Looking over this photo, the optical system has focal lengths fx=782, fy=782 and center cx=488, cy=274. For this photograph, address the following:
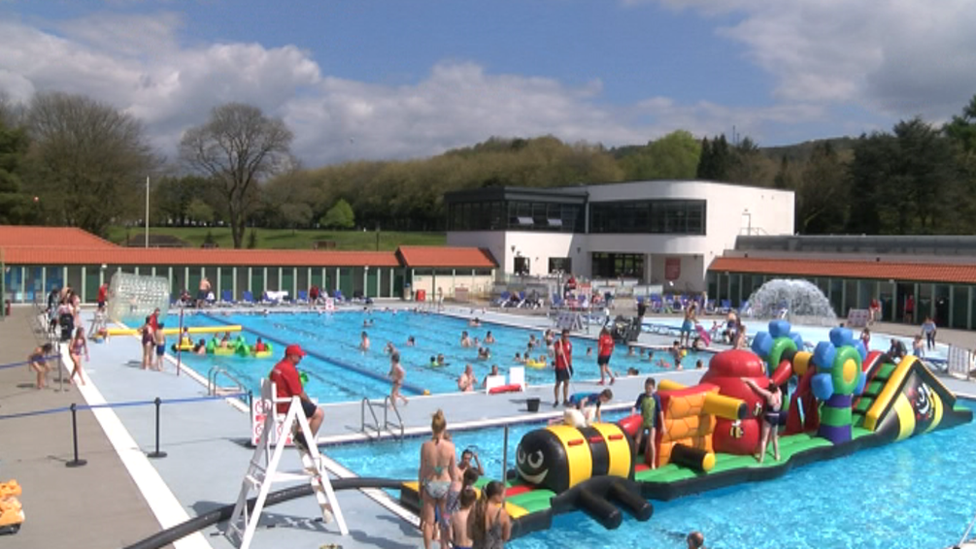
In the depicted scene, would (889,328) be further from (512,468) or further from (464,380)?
(512,468)

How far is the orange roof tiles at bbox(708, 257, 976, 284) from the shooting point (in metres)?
31.8

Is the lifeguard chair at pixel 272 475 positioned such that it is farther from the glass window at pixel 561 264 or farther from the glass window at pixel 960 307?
the glass window at pixel 561 264

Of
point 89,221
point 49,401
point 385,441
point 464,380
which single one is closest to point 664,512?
point 385,441

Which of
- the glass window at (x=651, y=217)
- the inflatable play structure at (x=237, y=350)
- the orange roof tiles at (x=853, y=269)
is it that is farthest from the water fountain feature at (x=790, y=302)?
the inflatable play structure at (x=237, y=350)

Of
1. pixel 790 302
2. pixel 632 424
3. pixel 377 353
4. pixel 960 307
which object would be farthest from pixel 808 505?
pixel 790 302

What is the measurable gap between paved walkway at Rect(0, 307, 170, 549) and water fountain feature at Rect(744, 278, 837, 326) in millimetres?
28133

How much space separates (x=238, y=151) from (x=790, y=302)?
124 feet

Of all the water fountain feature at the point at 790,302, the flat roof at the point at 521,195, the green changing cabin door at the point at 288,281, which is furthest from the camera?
the flat roof at the point at 521,195

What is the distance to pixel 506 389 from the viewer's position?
54.9 feet

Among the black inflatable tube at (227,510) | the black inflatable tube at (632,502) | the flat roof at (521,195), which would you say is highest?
the flat roof at (521,195)

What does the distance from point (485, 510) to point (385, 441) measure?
6405 millimetres

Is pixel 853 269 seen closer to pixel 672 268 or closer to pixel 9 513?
pixel 672 268

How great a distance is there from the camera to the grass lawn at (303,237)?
7450cm

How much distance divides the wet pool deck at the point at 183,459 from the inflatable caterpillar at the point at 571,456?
186 cm
